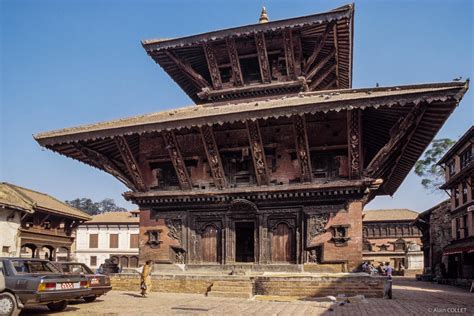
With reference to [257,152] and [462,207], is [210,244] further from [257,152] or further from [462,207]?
[462,207]

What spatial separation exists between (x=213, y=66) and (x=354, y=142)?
25.6ft

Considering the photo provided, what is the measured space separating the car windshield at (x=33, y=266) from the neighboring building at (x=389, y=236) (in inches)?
2196

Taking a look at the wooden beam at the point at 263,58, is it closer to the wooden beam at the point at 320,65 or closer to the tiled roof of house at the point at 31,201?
the wooden beam at the point at 320,65

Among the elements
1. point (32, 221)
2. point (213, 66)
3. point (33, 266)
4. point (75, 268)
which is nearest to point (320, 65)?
point (213, 66)

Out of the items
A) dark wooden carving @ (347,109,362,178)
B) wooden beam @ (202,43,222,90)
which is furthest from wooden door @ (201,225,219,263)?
wooden beam @ (202,43,222,90)

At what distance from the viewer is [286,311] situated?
1162 cm

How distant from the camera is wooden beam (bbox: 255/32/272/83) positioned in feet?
63.3

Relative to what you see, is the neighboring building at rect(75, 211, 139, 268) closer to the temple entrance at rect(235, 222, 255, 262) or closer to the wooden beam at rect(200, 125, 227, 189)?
the temple entrance at rect(235, 222, 255, 262)

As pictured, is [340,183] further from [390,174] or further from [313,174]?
[390,174]

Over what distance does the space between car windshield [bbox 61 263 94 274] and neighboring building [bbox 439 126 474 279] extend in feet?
82.8

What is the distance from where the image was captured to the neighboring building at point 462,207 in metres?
33.1

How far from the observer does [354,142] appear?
16.3 metres

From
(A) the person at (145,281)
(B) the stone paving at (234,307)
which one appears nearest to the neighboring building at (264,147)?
(A) the person at (145,281)

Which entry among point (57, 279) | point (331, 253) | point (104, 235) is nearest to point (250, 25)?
point (331, 253)
